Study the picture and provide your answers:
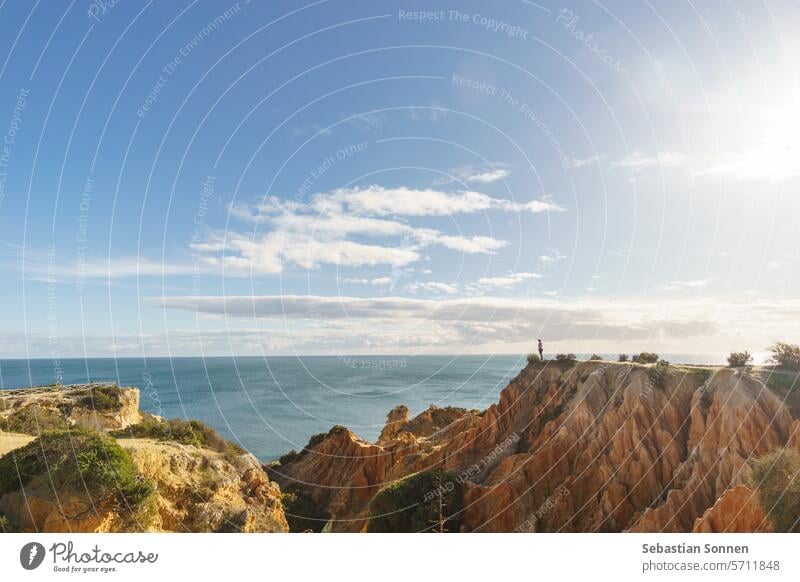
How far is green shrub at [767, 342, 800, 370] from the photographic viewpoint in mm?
27406

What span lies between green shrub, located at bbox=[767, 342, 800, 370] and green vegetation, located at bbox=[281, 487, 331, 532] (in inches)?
1479

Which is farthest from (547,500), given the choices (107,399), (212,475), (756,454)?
(107,399)

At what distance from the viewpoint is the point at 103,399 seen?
141 ft

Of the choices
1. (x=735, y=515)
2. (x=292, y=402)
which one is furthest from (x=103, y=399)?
(x=292, y=402)

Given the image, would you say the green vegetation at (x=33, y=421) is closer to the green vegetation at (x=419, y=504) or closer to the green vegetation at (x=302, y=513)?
the green vegetation at (x=302, y=513)

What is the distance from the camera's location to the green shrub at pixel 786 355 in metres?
27.4

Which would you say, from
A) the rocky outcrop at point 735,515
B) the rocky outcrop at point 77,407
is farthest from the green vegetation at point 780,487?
the rocky outcrop at point 77,407

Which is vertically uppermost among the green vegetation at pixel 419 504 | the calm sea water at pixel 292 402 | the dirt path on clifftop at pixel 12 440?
the dirt path on clifftop at pixel 12 440

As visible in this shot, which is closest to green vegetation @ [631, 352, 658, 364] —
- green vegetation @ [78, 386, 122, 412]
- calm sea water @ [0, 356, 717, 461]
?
calm sea water @ [0, 356, 717, 461]

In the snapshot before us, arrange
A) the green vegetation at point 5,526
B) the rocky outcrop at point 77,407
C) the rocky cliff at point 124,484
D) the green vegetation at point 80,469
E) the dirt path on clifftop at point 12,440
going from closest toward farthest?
the green vegetation at point 5,526
the rocky cliff at point 124,484
the green vegetation at point 80,469
the dirt path on clifftop at point 12,440
the rocky outcrop at point 77,407

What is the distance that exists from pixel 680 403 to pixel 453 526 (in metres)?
17.6

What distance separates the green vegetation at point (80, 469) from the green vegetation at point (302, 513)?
2163 cm

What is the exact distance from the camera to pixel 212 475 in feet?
78.7
